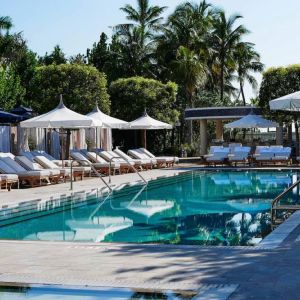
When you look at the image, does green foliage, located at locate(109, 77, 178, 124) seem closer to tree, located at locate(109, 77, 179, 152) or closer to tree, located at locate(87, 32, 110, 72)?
tree, located at locate(109, 77, 179, 152)

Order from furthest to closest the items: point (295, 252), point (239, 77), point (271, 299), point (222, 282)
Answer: point (239, 77)
point (295, 252)
point (222, 282)
point (271, 299)

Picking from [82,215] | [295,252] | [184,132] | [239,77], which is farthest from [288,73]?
[295,252]

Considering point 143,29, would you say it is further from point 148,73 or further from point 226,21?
point 226,21

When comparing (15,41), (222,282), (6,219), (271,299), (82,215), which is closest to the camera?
(271,299)

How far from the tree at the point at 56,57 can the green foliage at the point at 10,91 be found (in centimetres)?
1102

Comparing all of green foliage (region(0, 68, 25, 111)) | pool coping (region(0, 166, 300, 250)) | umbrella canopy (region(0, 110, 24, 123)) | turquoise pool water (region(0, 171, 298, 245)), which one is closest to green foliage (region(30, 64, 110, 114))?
green foliage (region(0, 68, 25, 111))

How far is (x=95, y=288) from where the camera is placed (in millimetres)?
5734

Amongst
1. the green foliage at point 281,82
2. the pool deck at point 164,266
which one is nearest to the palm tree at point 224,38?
the green foliage at point 281,82

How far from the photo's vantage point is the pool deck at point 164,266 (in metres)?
5.65

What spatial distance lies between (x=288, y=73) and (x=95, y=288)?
28110 millimetres

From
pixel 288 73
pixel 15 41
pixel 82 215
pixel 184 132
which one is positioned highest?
pixel 15 41

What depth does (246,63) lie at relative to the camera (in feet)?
159

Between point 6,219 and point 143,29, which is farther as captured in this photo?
point 143,29

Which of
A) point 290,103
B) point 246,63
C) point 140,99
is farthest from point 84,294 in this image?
point 246,63
